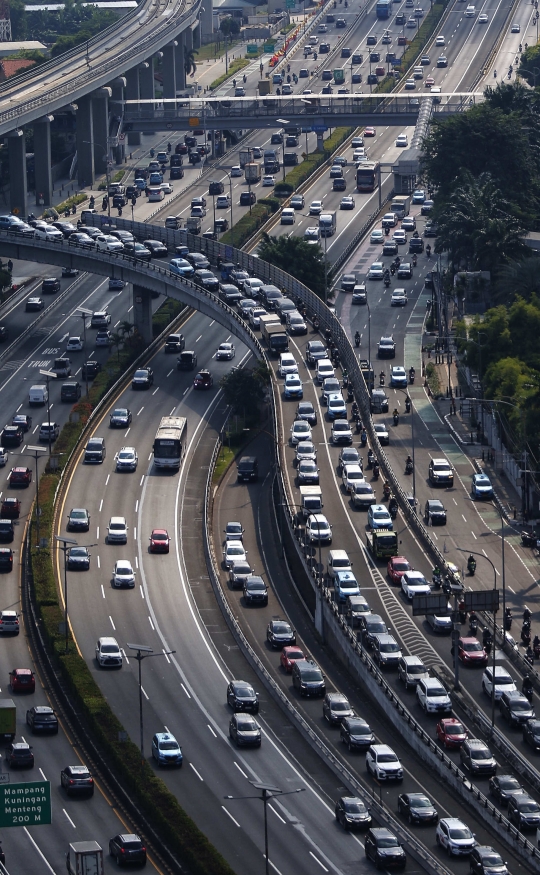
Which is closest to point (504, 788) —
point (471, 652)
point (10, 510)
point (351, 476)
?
point (471, 652)

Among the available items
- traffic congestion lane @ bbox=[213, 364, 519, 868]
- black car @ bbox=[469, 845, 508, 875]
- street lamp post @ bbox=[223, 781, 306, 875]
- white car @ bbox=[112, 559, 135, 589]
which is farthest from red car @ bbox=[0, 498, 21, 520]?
black car @ bbox=[469, 845, 508, 875]

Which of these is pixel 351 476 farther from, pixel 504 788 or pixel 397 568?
pixel 504 788

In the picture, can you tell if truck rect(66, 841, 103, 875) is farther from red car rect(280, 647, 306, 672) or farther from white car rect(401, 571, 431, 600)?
white car rect(401, 571, 431, 600)

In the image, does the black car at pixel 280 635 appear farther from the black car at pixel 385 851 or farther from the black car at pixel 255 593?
the black car at pixel 385 851

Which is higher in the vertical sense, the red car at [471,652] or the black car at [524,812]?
the black car at [524,812]

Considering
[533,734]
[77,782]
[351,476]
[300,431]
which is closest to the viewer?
[77,782]

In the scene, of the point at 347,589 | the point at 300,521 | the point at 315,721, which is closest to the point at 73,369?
the point at 300,521

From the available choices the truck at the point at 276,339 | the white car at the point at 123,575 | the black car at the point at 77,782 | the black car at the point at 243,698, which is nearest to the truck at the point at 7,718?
the black car at the point at 77,782
